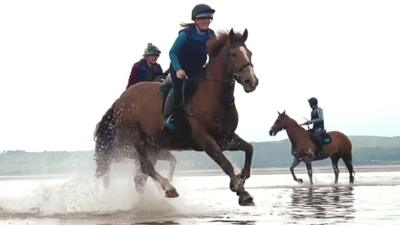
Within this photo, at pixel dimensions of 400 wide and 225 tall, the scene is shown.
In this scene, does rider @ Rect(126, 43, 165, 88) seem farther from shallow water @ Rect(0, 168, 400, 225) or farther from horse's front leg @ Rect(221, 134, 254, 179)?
horse's front leg @ Rect(221, 134, 254, 179)

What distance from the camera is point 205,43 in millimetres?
11688

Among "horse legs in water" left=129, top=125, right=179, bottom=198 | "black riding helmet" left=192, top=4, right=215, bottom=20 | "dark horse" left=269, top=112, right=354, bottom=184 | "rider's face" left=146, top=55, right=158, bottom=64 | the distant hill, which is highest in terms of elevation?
"black riding helmet" left=192, top=4, right=215, bottom=20

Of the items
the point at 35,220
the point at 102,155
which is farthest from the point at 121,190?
the point at 35,220

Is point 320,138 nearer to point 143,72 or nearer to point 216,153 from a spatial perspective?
point 143,72

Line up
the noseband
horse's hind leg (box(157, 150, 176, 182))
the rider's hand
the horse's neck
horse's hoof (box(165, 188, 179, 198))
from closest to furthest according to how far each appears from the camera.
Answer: the noseband, the horse's neck, the rider's hand, horse's hoof (box(165, 188, 179, 198)), horse's hind leg (box(157, 150, 176, 182))

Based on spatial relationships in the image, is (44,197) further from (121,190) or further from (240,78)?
(240,78)

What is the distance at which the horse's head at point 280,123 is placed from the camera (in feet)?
83.6

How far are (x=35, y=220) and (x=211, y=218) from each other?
2774mm

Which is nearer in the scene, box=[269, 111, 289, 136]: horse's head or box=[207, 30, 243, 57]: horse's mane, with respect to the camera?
box=[207, 30, 243, 57]: horse's mane

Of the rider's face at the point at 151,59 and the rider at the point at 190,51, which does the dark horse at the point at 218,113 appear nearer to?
the rider at the point at 190,51

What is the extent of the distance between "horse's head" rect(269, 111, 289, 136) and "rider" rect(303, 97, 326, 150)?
0.82m

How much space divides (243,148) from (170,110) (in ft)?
4.16

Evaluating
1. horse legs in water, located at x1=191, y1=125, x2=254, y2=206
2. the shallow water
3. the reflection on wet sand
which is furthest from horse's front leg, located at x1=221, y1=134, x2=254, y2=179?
the reflection on wet sand

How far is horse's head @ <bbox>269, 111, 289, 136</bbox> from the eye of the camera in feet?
83.6
